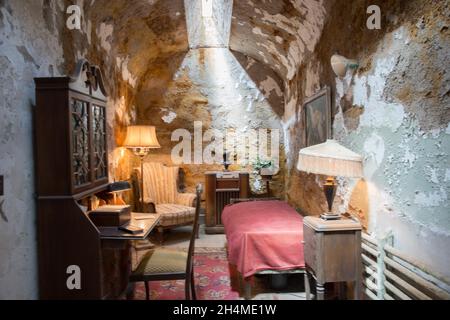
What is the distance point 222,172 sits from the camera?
5.01 meters

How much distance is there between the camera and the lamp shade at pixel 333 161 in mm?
2096

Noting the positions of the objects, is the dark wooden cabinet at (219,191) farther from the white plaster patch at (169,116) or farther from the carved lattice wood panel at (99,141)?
the carved lattice wood panel at (99,141)

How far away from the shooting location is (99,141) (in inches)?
102

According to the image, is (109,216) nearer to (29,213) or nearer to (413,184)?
(29,213)

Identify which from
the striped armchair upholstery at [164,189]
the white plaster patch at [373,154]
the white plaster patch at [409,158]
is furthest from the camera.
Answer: the striped armchair upholstery at [164,189]

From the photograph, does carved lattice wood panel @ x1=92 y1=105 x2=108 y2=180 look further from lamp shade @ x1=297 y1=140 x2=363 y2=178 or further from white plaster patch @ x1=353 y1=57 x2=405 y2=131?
white plaster patch @ x1=353 y1=57 x2=405 y2=131

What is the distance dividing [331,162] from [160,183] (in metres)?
3.29

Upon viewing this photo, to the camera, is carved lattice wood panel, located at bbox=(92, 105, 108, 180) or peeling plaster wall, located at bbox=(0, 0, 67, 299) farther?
carved lattice wood panel, located at bbox=(92, 105, 108, 180)

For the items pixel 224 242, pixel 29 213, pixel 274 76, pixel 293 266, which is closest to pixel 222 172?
pixel 224 242

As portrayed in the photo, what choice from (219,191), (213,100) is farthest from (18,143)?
(213,100)

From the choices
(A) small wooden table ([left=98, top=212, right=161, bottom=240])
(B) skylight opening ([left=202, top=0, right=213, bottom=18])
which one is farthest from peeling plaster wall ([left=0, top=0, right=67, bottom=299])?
(B) skylight opening ([left=202, top=0, right=213, bottom=18])

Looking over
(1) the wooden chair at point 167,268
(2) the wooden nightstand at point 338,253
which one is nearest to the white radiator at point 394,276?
(2) the wooden nightstand at point 338,253

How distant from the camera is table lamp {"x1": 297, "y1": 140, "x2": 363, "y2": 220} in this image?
2.10m

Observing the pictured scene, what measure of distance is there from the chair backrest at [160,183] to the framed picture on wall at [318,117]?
2191mm
